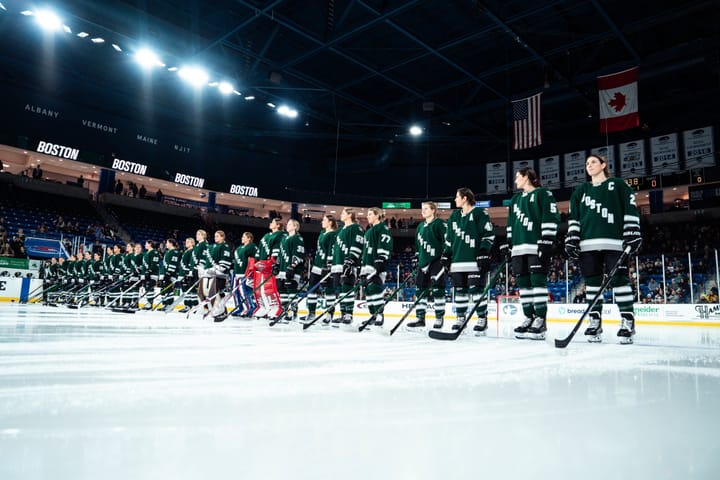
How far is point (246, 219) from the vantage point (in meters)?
27.6

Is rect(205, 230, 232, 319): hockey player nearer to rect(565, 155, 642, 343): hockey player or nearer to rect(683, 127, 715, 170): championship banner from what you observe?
rect(565, 155, 642, 343): hockey player

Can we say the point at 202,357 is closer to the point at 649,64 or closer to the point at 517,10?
the point at 517,10

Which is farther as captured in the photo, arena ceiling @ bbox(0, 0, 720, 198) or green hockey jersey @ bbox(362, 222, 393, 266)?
arena ceiling @ bbox(0, 0, 720, 198)

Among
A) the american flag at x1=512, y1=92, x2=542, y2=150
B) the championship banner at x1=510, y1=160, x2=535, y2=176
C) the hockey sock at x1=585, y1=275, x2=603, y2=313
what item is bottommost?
the hockey sock at x1=585, y1=275, x2=603, y2=313

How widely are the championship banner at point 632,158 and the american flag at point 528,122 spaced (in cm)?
945

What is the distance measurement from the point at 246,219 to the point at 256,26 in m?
13.5

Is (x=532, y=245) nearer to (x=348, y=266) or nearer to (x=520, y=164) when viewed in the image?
(x=348, y=266)

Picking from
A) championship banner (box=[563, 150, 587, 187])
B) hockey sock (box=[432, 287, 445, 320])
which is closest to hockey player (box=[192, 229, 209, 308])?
hockey sock (box=[432, 287, 445, 320])

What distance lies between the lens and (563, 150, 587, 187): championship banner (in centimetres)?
2278

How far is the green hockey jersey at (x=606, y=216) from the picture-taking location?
410 centimetres

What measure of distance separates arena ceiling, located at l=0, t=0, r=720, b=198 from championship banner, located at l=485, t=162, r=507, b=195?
109 cm

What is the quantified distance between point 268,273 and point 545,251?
15.3 ft

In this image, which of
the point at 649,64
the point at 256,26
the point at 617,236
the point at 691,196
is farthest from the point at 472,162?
the point at 617,236

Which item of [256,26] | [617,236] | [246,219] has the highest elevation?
[256,26]
